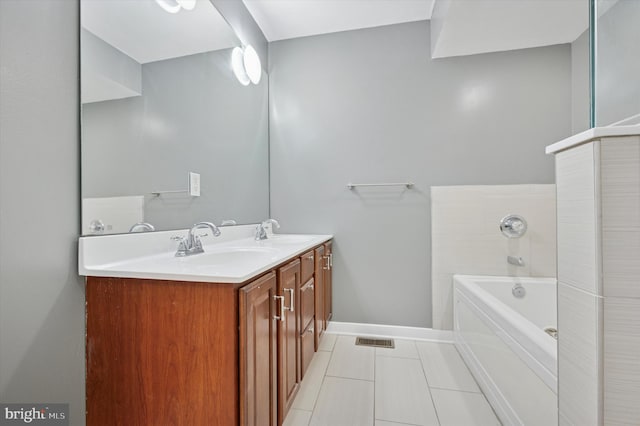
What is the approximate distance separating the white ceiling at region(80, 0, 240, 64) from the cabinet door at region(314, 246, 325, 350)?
1.40 meters

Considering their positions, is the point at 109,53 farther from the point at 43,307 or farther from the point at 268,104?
the point at 268,104

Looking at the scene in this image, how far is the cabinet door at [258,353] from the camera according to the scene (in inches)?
31.9

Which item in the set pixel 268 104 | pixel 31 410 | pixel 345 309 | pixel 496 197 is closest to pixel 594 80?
pixel 496 197

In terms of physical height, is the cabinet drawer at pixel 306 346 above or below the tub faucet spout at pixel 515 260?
below

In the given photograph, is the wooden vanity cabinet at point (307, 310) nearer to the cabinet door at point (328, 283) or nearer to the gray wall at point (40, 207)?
the cabinet door at point (328, 283)

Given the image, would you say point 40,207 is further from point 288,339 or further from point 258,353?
point 288,339

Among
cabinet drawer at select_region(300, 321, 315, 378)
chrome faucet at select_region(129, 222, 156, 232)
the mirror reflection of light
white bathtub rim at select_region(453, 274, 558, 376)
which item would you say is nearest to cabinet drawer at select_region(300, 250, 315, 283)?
cabinet drawer at select_region(300, 321, 315, 378)

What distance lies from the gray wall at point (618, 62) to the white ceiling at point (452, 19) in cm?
115

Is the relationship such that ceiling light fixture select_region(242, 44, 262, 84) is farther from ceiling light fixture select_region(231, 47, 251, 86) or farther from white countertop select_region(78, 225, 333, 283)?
white countertop select_region(78, 225, 333, 283)

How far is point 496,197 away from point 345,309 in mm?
1511

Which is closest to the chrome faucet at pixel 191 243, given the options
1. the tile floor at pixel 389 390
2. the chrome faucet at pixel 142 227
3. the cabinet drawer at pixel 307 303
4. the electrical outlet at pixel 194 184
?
the chrome faucet at pixel 142 227

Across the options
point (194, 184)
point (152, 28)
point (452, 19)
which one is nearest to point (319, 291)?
point (194, 184)

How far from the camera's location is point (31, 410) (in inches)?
31.0

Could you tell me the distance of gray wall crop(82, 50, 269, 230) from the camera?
3.41 feet
